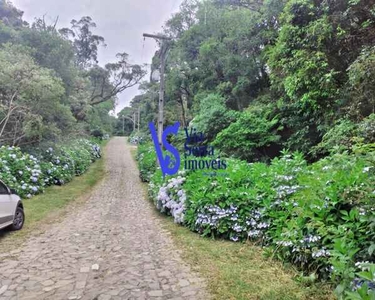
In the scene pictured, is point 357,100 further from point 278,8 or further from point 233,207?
point 278,8

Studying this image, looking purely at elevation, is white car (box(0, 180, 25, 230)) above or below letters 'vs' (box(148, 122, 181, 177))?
below

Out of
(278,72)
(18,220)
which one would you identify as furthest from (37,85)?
(278,72)

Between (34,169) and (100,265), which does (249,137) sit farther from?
(100,265)

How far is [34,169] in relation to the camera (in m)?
10.4

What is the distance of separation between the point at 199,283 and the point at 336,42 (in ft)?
27.6

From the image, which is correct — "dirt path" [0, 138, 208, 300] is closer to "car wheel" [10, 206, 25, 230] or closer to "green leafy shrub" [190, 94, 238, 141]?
"car wheel" [10, 206, 25, 230]

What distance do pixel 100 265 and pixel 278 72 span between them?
9236 mm

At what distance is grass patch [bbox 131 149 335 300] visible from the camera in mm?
3191

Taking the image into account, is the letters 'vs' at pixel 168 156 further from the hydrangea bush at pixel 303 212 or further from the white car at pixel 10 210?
the white car at pixel 10 210

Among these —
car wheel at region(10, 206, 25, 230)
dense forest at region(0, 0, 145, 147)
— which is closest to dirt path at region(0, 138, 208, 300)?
car wheel at region(10, 206, 25, 230)

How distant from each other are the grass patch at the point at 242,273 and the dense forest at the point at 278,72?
2045 mm

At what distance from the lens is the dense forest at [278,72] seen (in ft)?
26.7

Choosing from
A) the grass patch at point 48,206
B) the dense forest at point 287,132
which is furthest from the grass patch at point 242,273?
the grass patch at point 48,206

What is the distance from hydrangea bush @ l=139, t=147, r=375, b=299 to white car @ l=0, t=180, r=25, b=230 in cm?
338
